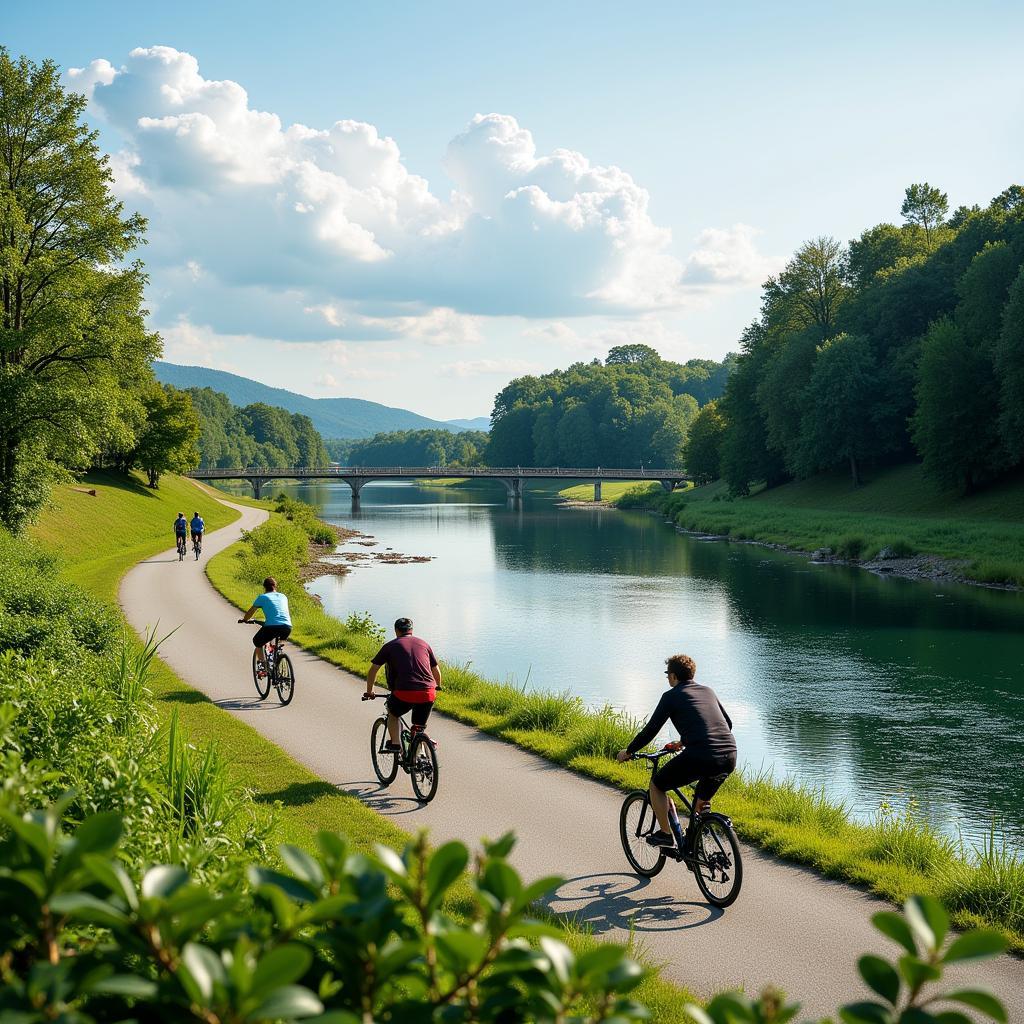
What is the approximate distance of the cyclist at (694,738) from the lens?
8.04 m

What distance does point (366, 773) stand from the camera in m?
12.0

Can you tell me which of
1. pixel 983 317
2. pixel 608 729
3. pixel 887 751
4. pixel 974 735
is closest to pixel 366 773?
pixel 608 729

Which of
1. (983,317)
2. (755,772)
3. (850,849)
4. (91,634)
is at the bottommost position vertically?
(755,772)

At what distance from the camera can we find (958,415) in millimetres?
49875

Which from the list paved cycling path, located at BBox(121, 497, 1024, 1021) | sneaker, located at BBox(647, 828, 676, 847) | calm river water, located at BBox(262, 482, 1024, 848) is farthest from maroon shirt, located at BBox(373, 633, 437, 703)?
calm river water, located at BBox(262, 482, 1024, 848)

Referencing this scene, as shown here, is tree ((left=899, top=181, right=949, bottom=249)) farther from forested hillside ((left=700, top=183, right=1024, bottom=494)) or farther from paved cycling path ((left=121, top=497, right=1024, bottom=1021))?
paved cycling path ((left=121, top=497, right=1024, bottom=1021))

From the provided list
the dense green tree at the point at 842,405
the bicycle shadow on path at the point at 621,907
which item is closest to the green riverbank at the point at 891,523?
the dense green tree at the point at 842,405

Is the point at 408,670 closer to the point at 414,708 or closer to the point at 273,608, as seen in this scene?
the point at 414,708

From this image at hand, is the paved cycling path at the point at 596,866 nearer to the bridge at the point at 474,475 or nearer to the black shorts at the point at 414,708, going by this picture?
Answer: the black shorts at the point at 414,708

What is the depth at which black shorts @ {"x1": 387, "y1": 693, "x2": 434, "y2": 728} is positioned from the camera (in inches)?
429

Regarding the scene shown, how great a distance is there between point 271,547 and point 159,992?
42271 millimetres

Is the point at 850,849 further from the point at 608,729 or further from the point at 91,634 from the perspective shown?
the point at 91,634

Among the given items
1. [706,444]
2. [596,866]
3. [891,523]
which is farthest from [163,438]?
[596,866]

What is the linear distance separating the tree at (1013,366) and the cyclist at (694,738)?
137ft
